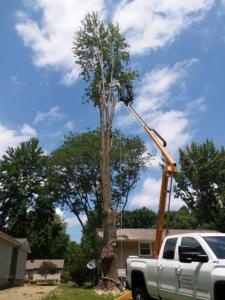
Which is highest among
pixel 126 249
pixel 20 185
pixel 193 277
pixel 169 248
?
pixel 20 185

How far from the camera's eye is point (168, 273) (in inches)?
328

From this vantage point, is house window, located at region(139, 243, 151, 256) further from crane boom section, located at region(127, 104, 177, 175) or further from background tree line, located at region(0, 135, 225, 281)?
crane boom section, located at region(127, 104, 177, 175)

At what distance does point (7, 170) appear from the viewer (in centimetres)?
4812

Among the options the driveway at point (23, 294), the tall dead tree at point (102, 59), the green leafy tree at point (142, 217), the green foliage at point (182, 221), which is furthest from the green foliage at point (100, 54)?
the green leafy tree at point (142, 217)

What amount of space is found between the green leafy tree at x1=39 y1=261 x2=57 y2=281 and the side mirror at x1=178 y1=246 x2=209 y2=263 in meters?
60.4

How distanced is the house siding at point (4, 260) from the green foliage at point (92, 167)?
13555 mm

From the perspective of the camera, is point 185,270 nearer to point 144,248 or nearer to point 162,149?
point 162,149

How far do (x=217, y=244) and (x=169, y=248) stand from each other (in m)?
1.44

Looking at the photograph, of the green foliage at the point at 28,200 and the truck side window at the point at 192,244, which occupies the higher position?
the green foliage at the point at 28,200

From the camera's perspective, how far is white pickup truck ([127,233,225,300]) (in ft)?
22.6

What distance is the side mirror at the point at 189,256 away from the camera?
7.12m

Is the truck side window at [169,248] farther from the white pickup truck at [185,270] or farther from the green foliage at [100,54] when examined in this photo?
the green foliage at [100,54]

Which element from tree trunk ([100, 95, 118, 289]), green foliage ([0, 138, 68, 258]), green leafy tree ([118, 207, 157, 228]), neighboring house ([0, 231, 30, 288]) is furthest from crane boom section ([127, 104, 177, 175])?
green leafy tree ([118, 207, 157, 228])

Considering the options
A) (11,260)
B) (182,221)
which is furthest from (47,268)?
(11,260)
